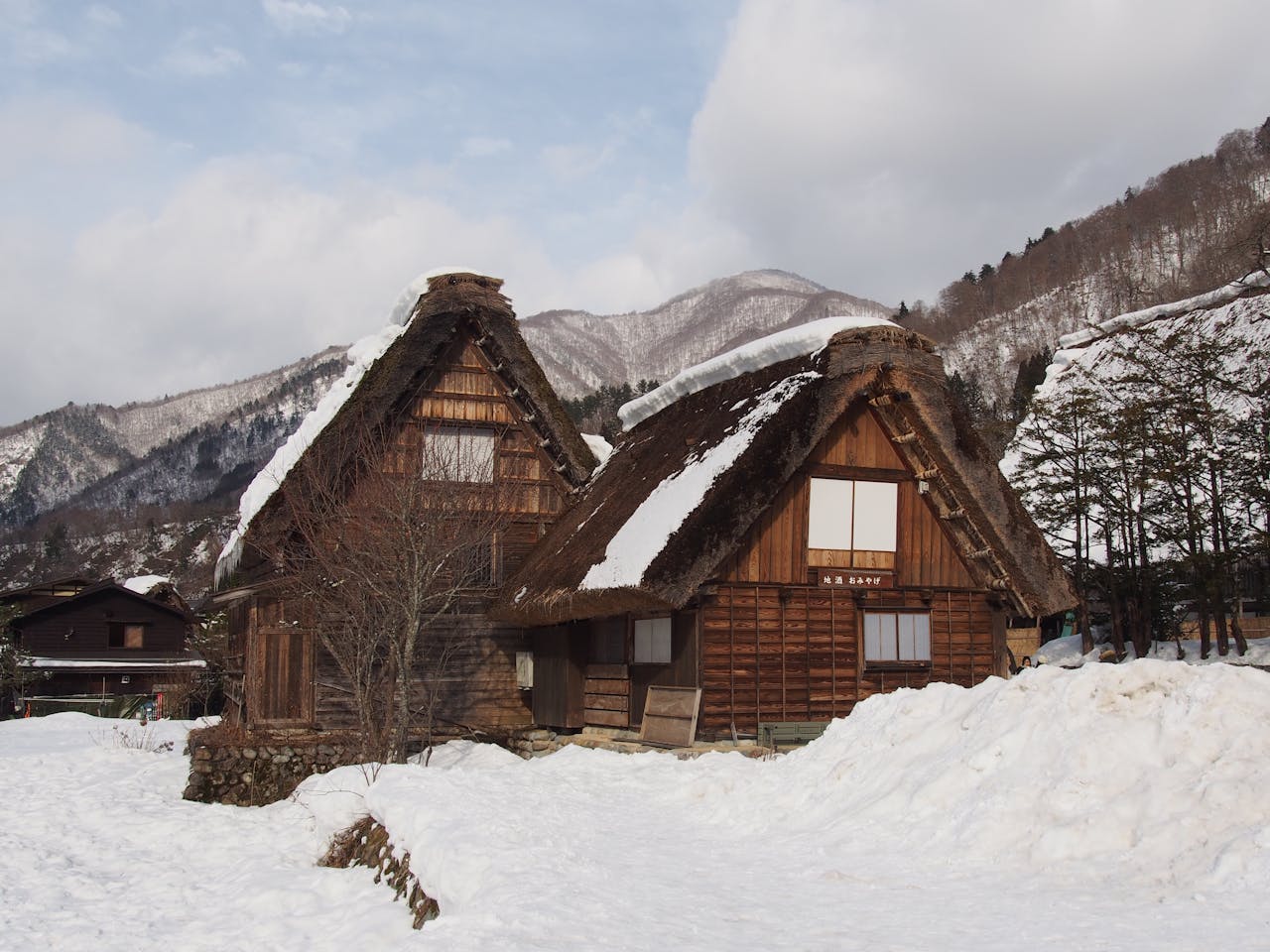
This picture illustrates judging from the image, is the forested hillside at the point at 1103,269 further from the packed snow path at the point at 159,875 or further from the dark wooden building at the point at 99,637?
the packed snow path at the point at 159,875

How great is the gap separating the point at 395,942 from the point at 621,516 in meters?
9.14

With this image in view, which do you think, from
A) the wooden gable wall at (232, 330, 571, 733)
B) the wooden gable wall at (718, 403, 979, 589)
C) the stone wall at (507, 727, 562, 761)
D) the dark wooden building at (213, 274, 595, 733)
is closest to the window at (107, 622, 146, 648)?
the dark wooden building at (213, 274, 595, 733)

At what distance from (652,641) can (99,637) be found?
3981 centimetres

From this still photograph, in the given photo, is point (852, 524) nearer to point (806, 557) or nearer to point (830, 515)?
point (830, 515)

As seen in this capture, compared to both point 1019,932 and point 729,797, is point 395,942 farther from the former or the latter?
point 1019,932

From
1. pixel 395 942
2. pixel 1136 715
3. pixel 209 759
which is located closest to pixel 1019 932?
pixel 1136 715

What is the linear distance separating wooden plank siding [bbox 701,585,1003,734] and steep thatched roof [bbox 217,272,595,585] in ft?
20.3

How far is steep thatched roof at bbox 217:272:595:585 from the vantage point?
1828cm

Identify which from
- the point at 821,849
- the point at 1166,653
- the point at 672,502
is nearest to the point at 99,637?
the point at 672,502

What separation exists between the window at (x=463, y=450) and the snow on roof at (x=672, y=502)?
11.1 feet

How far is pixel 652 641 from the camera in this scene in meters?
16.4

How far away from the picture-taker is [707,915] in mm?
6848

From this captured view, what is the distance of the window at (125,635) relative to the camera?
48719mm

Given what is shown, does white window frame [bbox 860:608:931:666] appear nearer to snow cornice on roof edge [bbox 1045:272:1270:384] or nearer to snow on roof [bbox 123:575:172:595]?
snow on roof [bbox 123:575:172:595]
